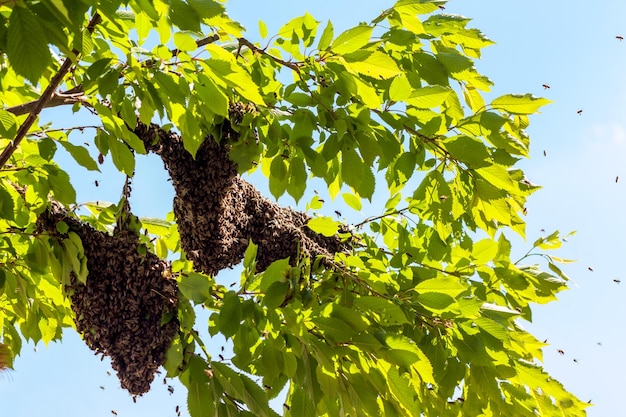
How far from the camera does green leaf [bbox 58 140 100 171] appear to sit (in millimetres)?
3521

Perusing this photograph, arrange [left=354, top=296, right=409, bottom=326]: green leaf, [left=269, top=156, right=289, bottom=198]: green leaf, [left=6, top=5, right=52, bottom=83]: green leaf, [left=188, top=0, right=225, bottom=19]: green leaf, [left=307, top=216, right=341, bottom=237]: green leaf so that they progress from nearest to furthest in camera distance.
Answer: [left=6, top=5, right=52, bottom=83]: green leaf < [left=188, top=0, right=225, bottom=19]: green leaf < [left=354, top=296, right=409, bottom=326]: green leaf < [left=269, top=156, right=289, bottom=198]: green leaf < [left=307, top=216, right=341, bottom=237]: green leaf

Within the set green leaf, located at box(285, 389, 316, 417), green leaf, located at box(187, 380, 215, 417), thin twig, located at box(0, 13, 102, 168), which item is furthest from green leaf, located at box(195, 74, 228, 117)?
green leaf, located at box(285, 389, 316, 417)

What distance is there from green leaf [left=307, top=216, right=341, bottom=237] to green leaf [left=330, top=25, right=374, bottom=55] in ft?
4.39

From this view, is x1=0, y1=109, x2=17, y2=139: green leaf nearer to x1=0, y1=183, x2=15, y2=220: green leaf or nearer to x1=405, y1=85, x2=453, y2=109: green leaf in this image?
x1=0, y1=183, x2=15, y2=220: green leaf

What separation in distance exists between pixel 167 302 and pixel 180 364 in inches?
12.7

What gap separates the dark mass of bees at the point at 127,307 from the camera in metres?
3.51

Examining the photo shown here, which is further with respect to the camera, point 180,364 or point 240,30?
point 180,364

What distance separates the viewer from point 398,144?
349cm

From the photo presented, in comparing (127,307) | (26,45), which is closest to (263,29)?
(127,307)

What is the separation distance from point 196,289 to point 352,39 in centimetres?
140

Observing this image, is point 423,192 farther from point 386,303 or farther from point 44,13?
point 44,13

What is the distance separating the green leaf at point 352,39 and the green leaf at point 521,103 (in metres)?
0.78

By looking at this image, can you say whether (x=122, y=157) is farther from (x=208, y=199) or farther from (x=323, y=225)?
(x=323, y=225)

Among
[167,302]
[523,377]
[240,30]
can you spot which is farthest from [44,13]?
[523,377]
